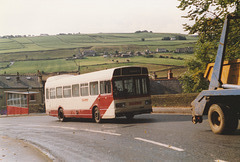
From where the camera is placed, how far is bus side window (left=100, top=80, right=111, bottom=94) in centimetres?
1778

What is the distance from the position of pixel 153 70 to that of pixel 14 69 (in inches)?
1788

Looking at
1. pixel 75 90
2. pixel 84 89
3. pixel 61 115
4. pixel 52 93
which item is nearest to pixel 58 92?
→ pixel 52 93

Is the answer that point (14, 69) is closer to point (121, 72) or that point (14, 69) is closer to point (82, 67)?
point (82, 67)

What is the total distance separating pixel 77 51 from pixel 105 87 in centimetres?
11035

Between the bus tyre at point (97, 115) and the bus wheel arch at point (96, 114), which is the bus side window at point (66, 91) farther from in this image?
the bus tyre at point (97, 115)

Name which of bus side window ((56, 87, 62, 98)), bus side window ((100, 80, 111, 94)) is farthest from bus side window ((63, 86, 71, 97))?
bus side window ((100, 80, 111, 94))

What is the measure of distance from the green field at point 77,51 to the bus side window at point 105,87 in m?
58.7

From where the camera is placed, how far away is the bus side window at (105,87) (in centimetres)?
1778

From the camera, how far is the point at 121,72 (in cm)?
1777

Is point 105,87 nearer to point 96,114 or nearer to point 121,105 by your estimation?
point 121,105

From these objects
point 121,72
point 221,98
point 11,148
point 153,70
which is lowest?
point 11,148

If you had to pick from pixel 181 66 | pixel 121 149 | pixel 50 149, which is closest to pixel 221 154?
pixel 121 149

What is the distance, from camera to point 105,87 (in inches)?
712

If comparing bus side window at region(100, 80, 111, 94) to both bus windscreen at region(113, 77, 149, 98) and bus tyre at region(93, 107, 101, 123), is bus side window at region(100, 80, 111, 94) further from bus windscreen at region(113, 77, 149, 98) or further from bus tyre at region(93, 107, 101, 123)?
bus tyre at region(93, 107, 101, 123)
